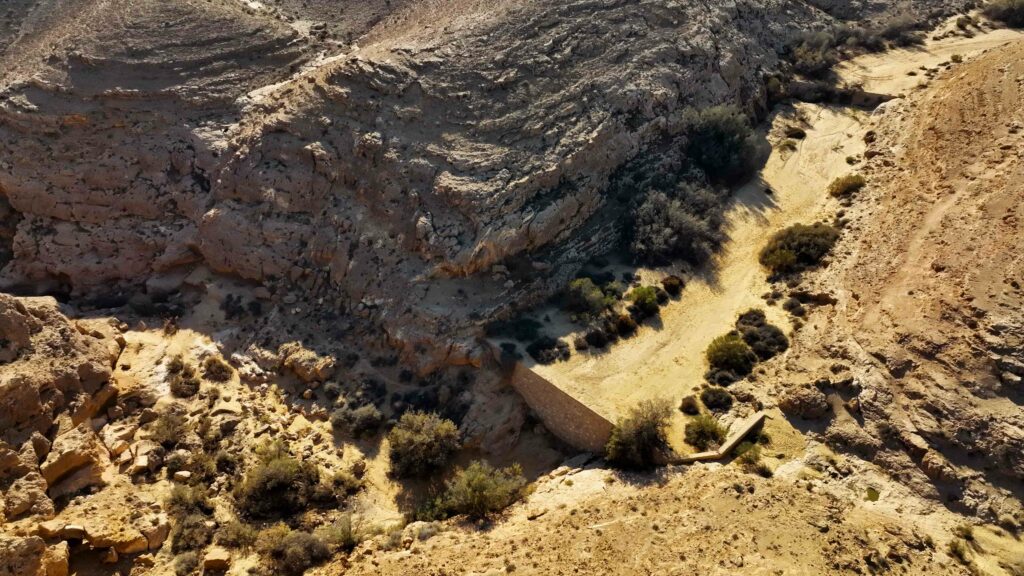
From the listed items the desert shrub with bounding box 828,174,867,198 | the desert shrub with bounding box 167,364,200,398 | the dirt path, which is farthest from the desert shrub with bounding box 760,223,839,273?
→ the desert shrub with bounding box 167,364,200,398

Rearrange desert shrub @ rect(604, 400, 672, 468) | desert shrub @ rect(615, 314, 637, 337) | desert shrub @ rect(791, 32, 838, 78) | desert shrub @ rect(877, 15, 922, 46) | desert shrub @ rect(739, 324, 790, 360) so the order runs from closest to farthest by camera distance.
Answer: desert shrub @ rect(604, 400, 672, 468), desert shrub @ rect(739, 324, 790, 360), desert shrub @ rect(615, 314, 637, 337), desert shrub @ rect(791, 32, 838, 78), desert shrub @ rect(877, 15, 922, 46)

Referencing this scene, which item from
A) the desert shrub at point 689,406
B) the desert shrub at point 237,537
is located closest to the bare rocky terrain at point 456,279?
the desert shrub at point 237,537

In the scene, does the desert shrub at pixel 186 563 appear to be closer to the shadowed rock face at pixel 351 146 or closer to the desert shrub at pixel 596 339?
the shadowed rock face at pixel 351 146

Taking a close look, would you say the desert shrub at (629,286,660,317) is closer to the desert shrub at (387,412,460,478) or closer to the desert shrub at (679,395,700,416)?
the desert shrub at (679,395,700,416)

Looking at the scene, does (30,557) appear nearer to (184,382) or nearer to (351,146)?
(184,382)

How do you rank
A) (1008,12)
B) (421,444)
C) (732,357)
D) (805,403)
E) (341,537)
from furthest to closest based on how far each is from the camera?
1. (1008,12)
2. (732,357)
3. (421,444)
4. (805,403)
5. (341,537)

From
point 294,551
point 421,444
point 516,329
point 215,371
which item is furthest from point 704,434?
point 215,371
